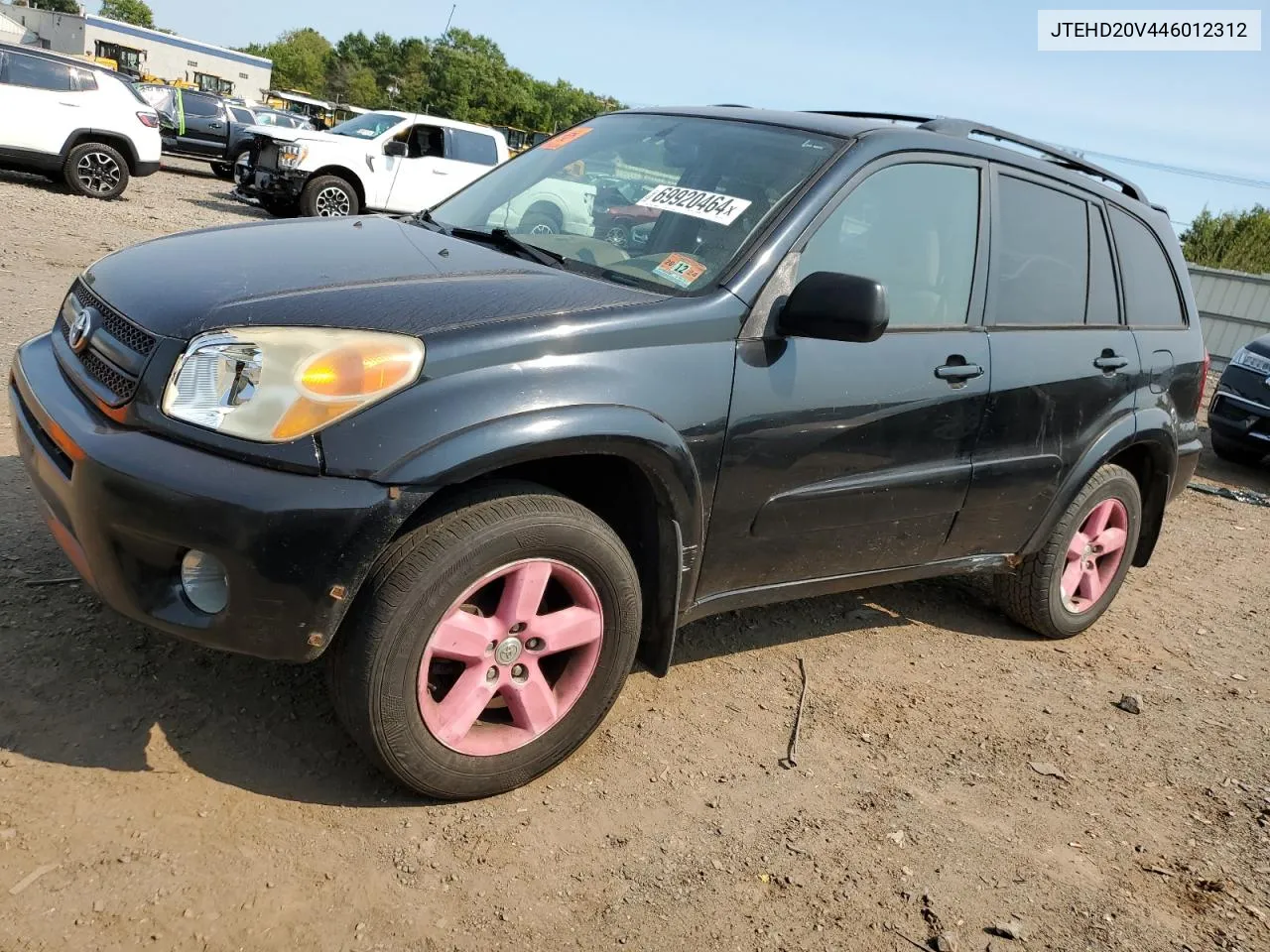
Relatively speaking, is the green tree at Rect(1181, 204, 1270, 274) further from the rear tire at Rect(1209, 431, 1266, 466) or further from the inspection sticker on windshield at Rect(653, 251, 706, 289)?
the inspection sticker on windshield at Rect(653, 251, 706, 289)

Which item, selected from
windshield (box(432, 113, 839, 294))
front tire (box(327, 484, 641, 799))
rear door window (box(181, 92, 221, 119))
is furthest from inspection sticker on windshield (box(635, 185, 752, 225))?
rear door window (box(181, 92, 221, 119))

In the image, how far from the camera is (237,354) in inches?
88.0

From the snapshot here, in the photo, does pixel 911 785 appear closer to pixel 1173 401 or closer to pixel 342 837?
pixel 342 837

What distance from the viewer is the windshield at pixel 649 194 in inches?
114

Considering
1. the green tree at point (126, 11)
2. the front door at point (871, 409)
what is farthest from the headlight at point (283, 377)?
the green tree at point (126, 11)

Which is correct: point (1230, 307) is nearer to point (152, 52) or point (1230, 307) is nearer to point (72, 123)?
point (72, 123)

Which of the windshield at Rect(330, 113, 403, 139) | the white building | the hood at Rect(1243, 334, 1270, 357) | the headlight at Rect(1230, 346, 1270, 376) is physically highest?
the white building

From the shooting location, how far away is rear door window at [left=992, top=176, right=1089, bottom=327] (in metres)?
3.46

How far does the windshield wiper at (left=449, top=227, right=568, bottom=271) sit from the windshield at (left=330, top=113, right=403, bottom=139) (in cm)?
1102

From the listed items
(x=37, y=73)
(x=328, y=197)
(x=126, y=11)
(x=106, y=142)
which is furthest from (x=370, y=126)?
(x=126, y=11)

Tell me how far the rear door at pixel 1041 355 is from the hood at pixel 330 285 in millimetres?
1428

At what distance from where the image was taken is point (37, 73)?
1196 centimetres

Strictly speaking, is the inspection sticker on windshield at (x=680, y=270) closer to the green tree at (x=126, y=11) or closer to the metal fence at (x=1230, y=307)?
the metal fence at (x=1230, y=307)

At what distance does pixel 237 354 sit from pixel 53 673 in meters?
1.19
